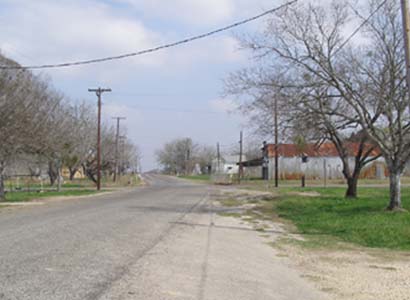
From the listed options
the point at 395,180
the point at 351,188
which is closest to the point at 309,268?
the point at 395,180

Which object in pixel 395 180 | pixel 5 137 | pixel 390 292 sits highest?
pixel 5 137

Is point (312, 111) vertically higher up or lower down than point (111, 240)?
higher up

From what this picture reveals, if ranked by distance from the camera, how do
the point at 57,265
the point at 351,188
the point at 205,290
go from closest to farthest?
the point at 205,290
the point at 57,265
the point at 351,188

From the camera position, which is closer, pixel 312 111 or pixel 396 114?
pixel 396 114

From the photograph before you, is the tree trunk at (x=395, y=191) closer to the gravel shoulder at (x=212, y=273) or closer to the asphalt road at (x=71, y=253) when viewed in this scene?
the gravel shoulder at (x=212, y=273)

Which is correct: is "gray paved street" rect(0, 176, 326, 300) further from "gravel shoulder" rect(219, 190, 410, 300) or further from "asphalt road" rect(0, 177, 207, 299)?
"gravel shoulder" rect(219, 190, 410, 300)

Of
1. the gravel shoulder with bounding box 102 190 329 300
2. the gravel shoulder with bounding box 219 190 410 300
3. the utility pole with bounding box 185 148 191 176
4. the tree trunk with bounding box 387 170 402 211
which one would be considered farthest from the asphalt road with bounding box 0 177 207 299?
the utility pole with bounding box 185 148 191 176

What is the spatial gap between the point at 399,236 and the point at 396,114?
737 centimetres

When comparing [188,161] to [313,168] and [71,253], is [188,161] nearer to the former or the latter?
[313,168]

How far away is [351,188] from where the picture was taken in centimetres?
2856

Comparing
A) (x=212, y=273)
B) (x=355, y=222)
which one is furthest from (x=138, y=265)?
(x=355, y=222)

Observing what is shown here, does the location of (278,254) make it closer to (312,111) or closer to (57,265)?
(57,265)

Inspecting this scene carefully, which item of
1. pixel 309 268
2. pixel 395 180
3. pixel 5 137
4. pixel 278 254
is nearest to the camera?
pixel 309 268

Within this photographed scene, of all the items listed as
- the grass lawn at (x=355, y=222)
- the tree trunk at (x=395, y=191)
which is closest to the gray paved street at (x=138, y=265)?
the grass lawn at (x=355, y=222)
